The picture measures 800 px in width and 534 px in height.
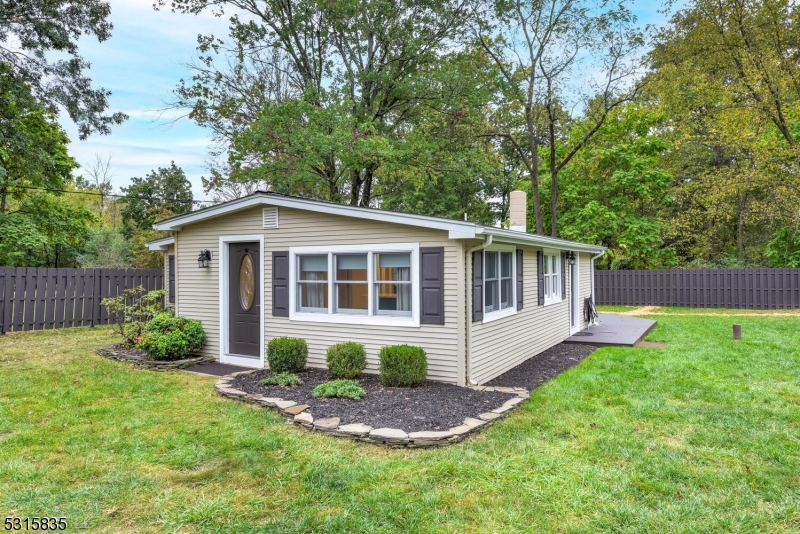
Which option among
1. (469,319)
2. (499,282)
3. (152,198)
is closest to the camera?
(469,319)

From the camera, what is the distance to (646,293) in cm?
1853

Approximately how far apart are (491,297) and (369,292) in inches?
73.8

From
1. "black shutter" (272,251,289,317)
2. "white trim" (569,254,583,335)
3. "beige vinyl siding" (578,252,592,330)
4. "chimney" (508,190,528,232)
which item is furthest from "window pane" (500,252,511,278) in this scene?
"beige vinyl siding" (578,252,592,330)

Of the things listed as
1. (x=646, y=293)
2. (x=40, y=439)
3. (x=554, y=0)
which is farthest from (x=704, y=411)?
(x=554, y=0)

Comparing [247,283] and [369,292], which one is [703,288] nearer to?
[369,292]

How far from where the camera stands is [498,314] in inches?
274

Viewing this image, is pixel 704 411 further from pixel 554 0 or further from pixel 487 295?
pixel 554 0

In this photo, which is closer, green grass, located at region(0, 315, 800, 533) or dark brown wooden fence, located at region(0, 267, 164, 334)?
green grass, located at region(0, 315, 800, 533)

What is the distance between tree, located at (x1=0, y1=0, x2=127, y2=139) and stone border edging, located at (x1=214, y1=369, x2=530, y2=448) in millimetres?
11208

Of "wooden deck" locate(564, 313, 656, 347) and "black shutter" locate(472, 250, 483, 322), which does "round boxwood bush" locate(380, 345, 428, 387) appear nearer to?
"black shutter" locate(472, 250, 483, 322)

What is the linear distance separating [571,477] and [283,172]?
12.9m

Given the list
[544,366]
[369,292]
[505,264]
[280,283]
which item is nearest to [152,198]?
[280,283]

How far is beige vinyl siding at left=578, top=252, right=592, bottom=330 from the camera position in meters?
12.2

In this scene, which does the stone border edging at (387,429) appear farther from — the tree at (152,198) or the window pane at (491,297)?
the tree at (152,198)
